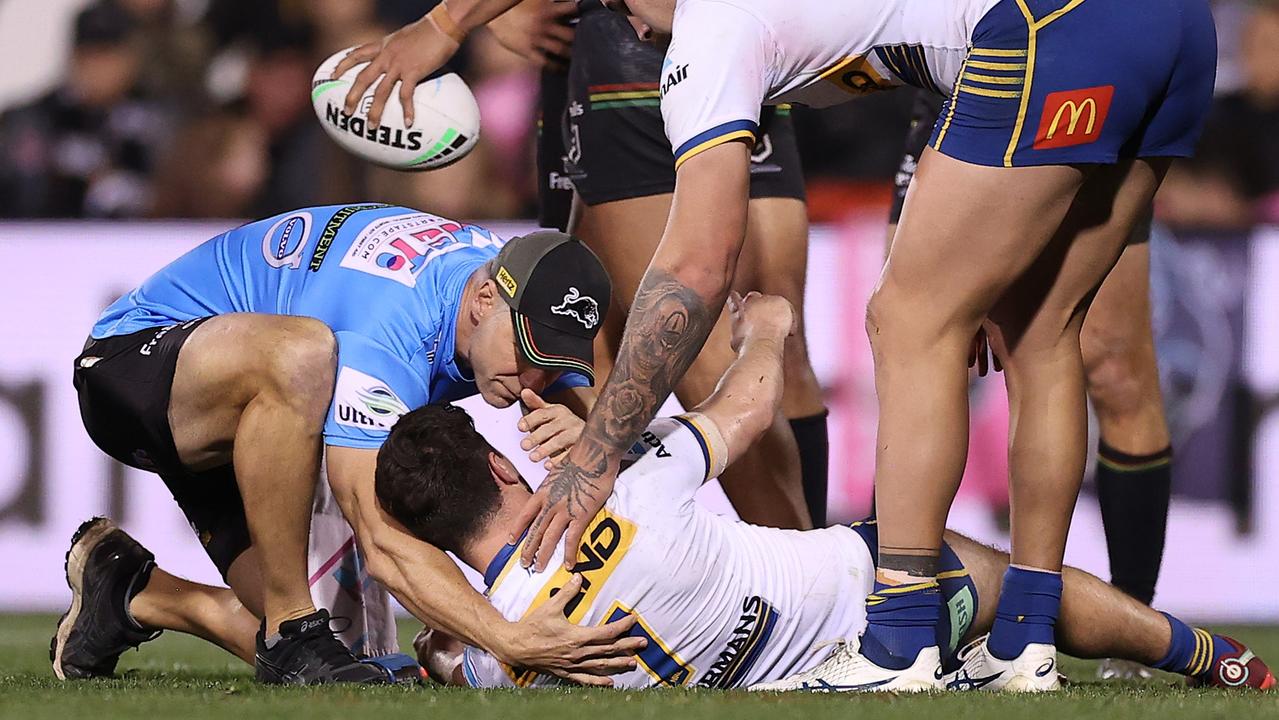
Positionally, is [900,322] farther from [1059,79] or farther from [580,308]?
[580,308]

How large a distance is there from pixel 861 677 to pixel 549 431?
81cm

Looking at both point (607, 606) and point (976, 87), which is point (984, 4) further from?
point (607, 606)

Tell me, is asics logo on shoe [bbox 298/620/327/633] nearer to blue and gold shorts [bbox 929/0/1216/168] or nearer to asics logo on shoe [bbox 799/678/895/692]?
asics logo on shoe [bbox 799/678/895/692]

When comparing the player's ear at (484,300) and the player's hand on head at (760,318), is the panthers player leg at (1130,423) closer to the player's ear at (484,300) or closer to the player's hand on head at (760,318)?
the player's hand on head at (760,318)

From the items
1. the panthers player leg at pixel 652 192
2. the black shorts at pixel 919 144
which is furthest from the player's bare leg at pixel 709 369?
the black shorts at pixel 919 144

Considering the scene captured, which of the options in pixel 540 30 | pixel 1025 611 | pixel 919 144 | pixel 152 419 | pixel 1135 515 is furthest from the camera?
pixel 540 30

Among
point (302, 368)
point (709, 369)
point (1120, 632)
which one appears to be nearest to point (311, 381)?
point (302, 368)

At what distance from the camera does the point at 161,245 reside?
6.36 metres

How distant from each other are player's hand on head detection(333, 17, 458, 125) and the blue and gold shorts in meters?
1.69

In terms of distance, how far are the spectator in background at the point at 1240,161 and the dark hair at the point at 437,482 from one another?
4390 millimetres

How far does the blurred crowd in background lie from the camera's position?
7043 millimetres

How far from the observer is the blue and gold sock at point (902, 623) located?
321cm

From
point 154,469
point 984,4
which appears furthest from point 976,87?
point 154,469

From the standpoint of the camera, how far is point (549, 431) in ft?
11.3
